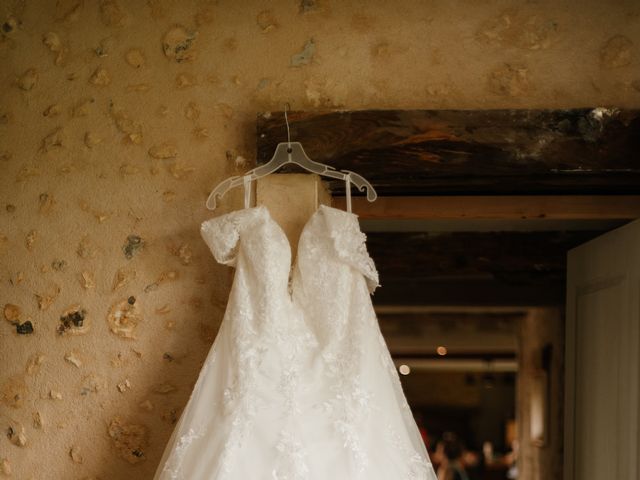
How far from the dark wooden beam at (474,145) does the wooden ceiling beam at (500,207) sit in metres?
0.18

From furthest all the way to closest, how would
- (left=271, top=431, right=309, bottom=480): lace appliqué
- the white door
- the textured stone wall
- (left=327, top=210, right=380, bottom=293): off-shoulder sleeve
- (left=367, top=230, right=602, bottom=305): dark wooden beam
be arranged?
(left=367, top=230, right=602, bottom=305): dark wooden beam, the white door, the textured stone wall, (left=327, top=210, right=380, bottom=293): off-shoulder sleeve, (left=271, top=431, right=309, bottom=480): lace appliqué

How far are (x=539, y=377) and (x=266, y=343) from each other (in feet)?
11.8

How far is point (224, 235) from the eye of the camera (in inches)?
77.9

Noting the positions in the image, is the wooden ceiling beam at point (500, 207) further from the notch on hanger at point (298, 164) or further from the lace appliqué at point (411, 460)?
the lace appliqué at point (411, 460)

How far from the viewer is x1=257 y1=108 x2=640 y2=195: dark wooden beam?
2.03 metres

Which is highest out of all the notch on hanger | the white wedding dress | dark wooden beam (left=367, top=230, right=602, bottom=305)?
dark wooden beam (left=367, top=230, right=602, bottom=305)

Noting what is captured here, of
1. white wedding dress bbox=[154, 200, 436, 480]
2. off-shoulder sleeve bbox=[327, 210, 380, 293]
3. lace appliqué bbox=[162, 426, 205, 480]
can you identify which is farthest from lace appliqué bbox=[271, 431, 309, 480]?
off-shoulder sleeve bbox=[327, 210, 380, 293]

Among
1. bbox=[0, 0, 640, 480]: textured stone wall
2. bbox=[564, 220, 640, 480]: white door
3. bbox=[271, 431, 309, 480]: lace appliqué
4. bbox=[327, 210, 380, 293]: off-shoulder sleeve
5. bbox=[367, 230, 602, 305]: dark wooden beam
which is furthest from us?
bbox=[367, 230, 602, 305]: dark wooden beam

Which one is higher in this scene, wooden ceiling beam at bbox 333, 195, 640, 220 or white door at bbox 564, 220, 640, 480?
wooden ceiling beam at bbox 333, 195, 640, 220

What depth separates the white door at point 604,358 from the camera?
2252 mm

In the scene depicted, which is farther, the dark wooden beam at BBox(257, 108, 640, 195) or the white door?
the white door

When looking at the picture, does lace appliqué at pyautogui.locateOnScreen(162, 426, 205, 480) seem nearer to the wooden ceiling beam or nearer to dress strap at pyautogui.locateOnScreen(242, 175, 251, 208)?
dress strap at pyautogui.locateOnScreen(242, 175, 251, 208)

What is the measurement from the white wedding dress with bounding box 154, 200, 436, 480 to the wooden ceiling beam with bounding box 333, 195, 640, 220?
13.4 inches

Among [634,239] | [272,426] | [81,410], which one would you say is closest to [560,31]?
[634,239]
